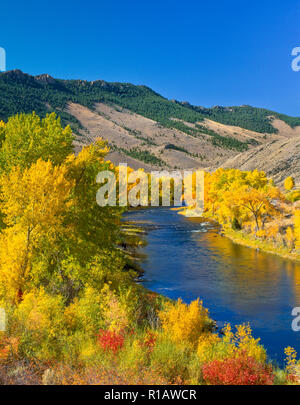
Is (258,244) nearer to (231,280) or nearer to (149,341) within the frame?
(231,280)

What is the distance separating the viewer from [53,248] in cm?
2319

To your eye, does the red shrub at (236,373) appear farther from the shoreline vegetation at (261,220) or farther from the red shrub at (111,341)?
the shoreline vegetation at (261,220)

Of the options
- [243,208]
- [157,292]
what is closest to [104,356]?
[157,292]

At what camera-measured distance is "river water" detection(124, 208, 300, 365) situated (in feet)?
89.4

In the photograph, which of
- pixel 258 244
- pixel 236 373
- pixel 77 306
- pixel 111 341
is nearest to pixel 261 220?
pixel 258 244

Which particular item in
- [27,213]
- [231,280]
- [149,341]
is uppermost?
[27,213]

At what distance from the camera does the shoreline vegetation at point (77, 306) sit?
1616cm

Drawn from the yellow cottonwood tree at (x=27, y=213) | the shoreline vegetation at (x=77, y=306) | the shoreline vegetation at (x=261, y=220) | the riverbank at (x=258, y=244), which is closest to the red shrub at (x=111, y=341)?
the shoreline vegetation at (x=77, y=306)

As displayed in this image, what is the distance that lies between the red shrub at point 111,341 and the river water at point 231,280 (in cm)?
982

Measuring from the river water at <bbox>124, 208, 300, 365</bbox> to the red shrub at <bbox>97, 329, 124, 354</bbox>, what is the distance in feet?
32.2

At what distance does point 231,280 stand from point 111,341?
22278 millimetres

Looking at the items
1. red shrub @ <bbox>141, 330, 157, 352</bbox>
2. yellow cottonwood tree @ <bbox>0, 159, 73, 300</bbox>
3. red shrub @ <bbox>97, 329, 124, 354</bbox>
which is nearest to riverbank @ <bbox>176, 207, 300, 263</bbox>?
red shrub @ <bbox>141, 330, 157, 352</bbox>

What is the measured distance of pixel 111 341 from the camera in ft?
58.3

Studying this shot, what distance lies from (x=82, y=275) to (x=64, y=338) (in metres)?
5.81
